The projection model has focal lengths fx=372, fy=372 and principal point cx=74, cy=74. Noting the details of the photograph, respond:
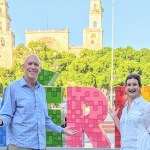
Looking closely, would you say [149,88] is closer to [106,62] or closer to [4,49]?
[106,62]

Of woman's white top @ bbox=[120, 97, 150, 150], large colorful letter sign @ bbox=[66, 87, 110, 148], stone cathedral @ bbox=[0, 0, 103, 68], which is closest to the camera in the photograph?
woman's white top @ bbox=[120, 97, 150, 150]

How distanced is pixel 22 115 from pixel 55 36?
170ft

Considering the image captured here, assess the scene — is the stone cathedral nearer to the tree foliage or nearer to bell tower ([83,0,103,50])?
bell tower ([83,0,103,50])

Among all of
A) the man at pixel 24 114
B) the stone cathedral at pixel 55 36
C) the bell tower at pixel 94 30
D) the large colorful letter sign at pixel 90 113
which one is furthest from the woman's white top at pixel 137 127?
the bell tower at pixel 94 30

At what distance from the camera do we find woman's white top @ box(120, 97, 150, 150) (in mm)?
3180

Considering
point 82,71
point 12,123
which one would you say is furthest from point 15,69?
point 12,123

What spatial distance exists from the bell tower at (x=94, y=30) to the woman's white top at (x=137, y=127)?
5061 cm

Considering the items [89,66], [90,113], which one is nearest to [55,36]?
[89,66]

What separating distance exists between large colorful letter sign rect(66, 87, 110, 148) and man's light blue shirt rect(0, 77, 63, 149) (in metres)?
2.79

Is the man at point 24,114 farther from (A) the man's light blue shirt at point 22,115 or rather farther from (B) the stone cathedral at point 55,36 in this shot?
(B) the stone cathedral at point 55,36

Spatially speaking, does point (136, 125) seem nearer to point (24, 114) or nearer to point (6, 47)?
point (24, 114)

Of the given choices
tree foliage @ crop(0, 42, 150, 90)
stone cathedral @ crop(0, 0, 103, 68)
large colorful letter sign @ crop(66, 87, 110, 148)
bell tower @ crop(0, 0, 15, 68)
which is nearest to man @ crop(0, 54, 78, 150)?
large colorful letter sign @ crop(66, 87, 110, 148)

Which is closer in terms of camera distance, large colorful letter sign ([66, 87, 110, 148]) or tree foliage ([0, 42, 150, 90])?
large colorful letter sign ([66, 87, 110, 148])

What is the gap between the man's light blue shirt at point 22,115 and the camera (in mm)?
3244
